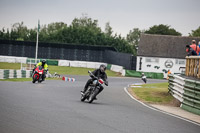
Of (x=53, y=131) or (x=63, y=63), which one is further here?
(x=63, y=63)

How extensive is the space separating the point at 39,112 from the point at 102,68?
5.21 metres

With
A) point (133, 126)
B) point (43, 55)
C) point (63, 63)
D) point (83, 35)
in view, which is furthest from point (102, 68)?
point (83, 35)

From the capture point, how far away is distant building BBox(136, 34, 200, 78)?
241 feet

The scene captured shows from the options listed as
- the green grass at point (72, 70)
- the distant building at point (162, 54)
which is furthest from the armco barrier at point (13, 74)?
the distant building at point (162, 54)

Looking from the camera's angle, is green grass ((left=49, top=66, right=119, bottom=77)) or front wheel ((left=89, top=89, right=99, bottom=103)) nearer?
front wheel ((left=89, top=89, right=99, bottom=103))

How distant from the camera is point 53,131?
8570 mm

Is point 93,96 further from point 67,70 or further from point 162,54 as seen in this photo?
point 162,54

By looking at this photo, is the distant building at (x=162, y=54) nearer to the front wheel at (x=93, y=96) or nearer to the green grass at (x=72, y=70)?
the green grass at (x=72, y=70)

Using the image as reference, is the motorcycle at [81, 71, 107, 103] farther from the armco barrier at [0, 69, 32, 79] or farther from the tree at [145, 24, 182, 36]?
the tree at [145, 24, 182, 36]

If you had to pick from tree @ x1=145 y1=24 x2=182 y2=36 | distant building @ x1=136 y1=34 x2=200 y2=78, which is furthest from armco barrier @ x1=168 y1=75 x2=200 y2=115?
tree @ x1=145 y1=24 x2=182 y2=36

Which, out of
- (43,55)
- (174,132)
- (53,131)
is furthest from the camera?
(43,55)

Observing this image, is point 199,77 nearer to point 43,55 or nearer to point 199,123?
point 199,123

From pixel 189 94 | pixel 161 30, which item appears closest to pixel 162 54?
pixel 161 30

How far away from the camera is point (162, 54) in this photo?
7500 cm
